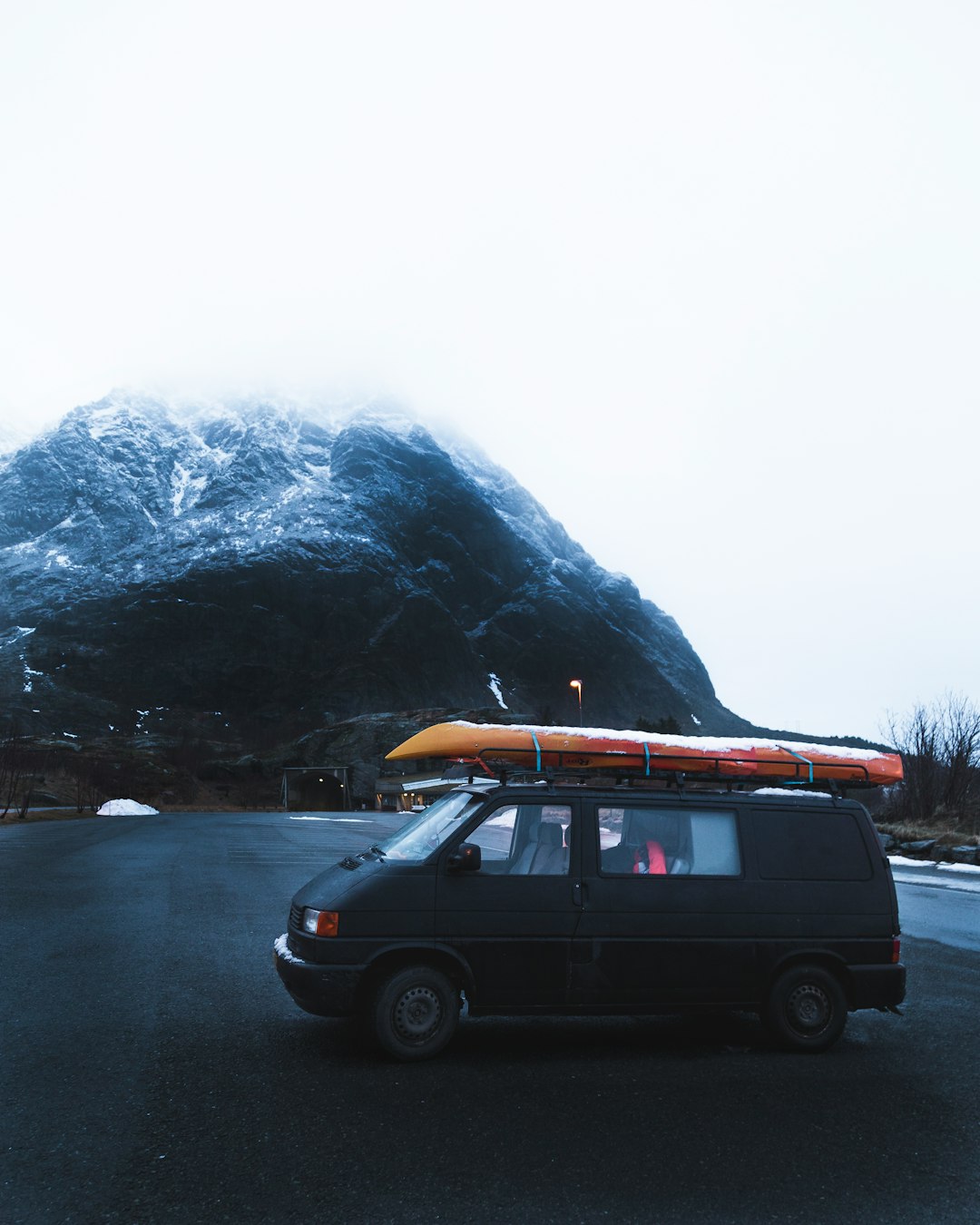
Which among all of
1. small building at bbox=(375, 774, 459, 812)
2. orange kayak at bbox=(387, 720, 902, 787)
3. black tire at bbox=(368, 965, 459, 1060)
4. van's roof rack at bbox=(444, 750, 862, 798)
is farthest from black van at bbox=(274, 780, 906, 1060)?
small building at bbox=(375, 774, 459, 812)

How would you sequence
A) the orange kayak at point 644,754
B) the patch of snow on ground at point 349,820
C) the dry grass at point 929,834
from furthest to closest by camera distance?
the patch of snow on ground at point 349,820
the dry grass at point 929,834
the orange kayak at point 644,754

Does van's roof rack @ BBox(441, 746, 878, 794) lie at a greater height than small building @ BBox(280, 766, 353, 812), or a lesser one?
greater

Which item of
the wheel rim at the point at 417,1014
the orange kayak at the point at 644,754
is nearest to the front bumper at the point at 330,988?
the wheel rim at the point at 417,1014

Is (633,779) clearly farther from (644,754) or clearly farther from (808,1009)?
(808,1009)

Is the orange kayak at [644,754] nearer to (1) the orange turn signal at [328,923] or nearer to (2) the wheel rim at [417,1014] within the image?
(1) the orange turn signal at [328,923]

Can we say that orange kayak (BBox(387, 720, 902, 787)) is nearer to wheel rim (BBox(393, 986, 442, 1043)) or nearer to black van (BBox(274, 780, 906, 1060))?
black van (BBox(274, 780, 906, 1060))

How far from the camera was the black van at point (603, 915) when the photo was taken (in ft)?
21.6

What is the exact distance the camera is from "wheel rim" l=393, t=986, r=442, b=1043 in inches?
257

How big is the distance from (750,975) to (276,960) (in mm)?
3886

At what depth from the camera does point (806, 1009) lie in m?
7.27

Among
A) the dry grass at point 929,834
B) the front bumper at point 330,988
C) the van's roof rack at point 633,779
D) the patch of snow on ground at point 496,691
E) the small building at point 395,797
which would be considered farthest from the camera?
the patch of snow on ground at point 496,691

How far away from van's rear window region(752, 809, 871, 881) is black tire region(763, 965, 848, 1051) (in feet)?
2.58

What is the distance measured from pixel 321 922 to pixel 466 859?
1.19 metres

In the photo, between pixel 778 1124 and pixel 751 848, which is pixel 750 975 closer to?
pixel 751 848
